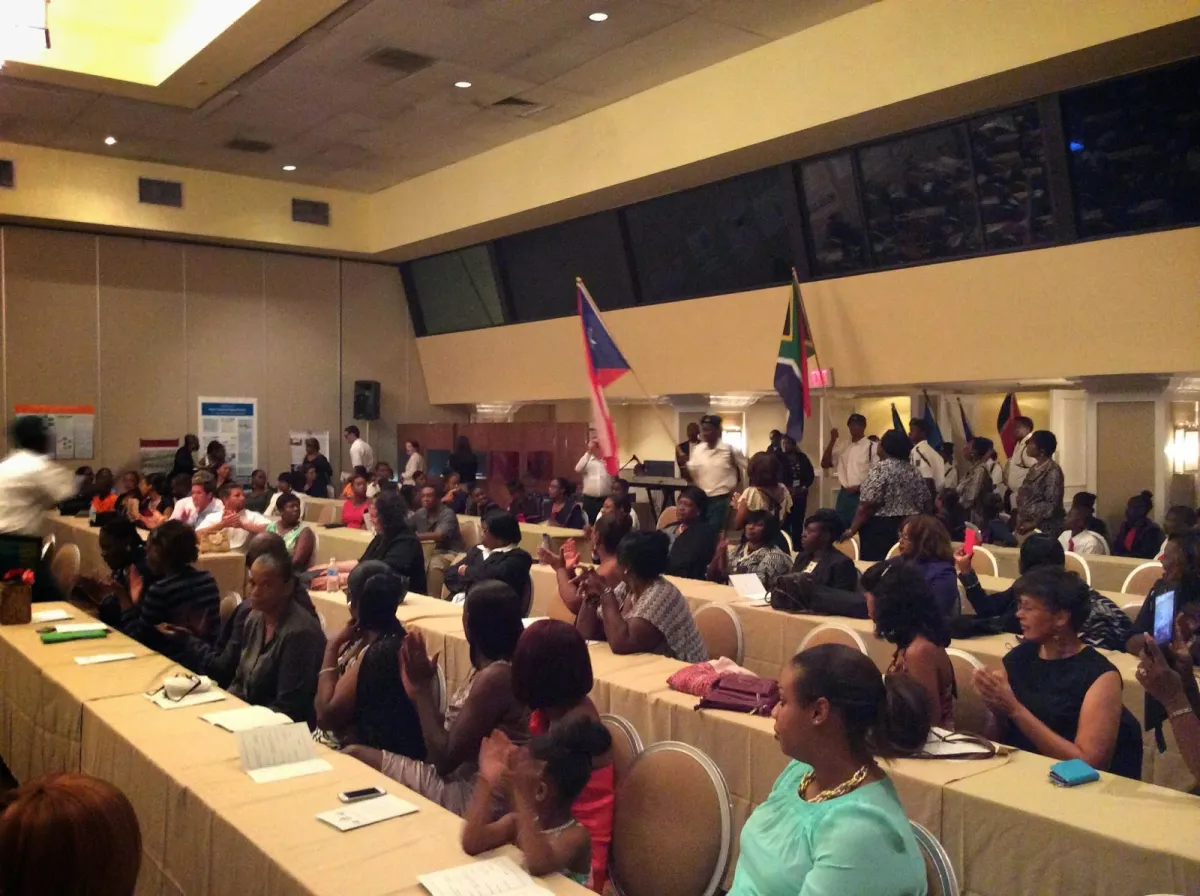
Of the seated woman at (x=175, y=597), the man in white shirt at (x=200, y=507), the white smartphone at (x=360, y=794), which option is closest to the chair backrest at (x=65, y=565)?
the man in white shirt at (x=200, y=507)

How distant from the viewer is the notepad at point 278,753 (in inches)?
111

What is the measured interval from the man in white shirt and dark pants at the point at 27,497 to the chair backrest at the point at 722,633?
12.4 ft

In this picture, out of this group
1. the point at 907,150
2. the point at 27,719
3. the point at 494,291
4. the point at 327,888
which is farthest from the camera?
the point at 494,291

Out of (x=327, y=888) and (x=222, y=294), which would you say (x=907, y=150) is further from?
(x=222, y=294)

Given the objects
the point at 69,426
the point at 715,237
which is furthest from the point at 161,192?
the point at 715,237

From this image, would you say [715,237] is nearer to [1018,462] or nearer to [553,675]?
[1018,462]

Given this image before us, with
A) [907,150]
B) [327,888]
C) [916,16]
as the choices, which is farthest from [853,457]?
[327,888]

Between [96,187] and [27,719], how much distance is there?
433 inches

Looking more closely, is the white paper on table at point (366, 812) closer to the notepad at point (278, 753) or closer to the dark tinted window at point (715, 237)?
the notepad at point (278, 753)

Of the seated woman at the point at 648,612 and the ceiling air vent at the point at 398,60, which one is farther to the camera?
the ceiling air vent at the point at 398,60

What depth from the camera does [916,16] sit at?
7785 millimetres

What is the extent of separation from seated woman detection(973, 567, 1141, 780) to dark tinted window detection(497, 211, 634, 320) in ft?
30.5

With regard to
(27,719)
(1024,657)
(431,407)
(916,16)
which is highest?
(916,16)

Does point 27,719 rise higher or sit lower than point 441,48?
lower
